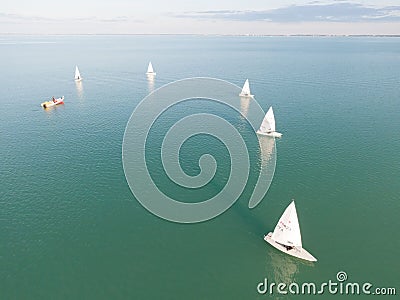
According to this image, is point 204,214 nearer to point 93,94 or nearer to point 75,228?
point 75,228

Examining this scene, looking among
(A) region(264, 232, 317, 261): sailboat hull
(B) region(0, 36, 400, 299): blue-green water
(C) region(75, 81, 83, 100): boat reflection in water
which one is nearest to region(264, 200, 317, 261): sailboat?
(A) region(264, 232, 317, 261): sailboat hull

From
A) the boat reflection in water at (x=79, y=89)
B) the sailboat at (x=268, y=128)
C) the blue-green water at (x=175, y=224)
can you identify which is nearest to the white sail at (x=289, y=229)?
the blue-green water at (x=175, y=224)

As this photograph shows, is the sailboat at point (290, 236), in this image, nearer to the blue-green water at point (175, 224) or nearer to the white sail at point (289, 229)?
the white sail at point (289, 229)

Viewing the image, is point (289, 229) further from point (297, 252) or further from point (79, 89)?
point (79, 89)

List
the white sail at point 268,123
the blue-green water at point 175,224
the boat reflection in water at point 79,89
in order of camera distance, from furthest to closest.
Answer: the boat reflection in water at point 79,89 < the white sail at point 268,123 < the blue-green water at point 175,224

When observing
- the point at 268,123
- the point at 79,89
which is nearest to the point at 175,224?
the point at 268,123

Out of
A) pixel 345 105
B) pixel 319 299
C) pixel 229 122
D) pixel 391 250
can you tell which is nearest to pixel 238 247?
pixel 319 299

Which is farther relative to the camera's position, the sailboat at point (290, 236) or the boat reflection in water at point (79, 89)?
the boat reflection in water at point (79, 89)

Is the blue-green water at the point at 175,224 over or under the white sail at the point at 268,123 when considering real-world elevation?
under
